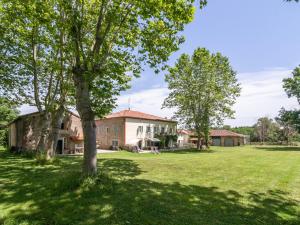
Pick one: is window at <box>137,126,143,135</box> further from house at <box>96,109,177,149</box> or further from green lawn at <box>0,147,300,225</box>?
green lawn at <box>0,147,300,225</box>

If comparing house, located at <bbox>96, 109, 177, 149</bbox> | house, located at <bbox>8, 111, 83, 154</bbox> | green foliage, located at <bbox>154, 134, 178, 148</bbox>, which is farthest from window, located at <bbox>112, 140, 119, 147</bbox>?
green foliage, located at <bbox>154, 134, 178, 148</bbox>

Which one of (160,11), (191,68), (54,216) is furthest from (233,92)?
(54,216)

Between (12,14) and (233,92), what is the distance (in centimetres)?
3159

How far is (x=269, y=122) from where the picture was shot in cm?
7450

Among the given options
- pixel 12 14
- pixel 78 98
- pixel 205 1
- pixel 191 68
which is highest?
pixel 191 68

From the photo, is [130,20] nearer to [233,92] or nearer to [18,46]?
[18,46]

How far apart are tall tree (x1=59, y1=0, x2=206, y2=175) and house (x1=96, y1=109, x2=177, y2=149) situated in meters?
24.9

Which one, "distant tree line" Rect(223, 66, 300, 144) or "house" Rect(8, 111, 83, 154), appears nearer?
"house" Rect(8, 111, 83, 154)

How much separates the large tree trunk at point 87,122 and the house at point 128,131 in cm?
2599

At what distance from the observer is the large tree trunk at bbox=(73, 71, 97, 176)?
906cm

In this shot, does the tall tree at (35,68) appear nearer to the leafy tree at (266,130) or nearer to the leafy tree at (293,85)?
the leafy tree at (293,85)

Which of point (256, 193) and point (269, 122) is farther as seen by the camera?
point (269, 122)

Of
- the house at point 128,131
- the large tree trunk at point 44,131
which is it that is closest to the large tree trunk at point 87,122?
the large tree trunk at point 44,131

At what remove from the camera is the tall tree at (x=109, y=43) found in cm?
920
